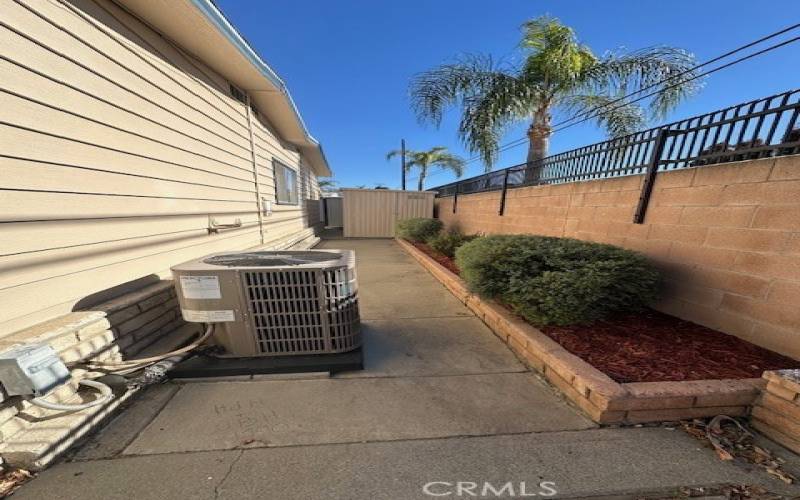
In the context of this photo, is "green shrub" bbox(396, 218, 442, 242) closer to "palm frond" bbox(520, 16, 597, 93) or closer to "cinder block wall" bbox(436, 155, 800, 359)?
"palm frond" bbox(520, 16, 597, 93)

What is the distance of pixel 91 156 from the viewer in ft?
6.09

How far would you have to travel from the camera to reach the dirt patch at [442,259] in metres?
4.85

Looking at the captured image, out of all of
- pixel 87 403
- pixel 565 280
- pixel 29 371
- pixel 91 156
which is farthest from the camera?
pixel 565 280

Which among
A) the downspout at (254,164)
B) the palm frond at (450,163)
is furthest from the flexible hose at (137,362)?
the palm frond at (450,163)

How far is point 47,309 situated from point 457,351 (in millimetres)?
2842

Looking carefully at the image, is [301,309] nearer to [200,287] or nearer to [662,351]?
[200,287]

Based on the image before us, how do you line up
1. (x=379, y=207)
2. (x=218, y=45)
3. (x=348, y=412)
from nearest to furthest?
(x=348, y=412) → (x=218, y=45) → (x=379, y=207)

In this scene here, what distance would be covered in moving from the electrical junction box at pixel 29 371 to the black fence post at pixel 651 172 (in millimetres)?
4699

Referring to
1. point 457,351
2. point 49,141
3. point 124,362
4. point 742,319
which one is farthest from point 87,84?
point 742,319

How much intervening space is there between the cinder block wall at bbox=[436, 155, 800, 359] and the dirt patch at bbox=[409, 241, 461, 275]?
88.3 inches

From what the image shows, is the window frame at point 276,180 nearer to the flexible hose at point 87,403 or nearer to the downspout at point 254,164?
the downspout at point 254,164

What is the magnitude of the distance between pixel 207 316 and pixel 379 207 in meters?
8.83

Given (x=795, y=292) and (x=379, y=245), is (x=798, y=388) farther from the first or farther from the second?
(x=379, y=245)

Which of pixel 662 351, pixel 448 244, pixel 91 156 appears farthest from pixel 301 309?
pixel 448 244
